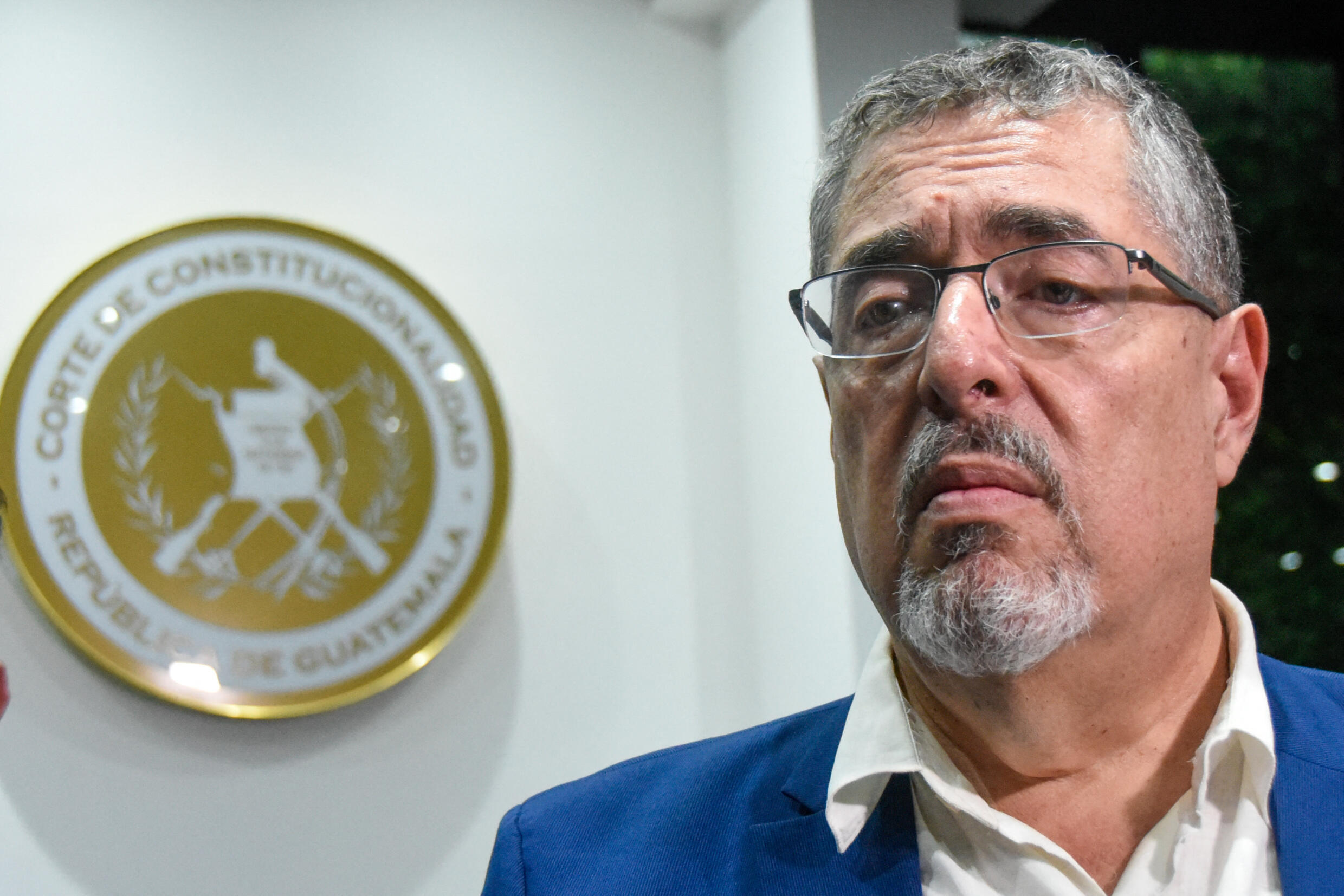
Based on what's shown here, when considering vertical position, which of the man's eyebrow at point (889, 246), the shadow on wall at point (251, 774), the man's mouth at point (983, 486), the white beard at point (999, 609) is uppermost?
the man's eyebrow at point (889, 246)

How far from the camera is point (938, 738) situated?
1149 millimetres

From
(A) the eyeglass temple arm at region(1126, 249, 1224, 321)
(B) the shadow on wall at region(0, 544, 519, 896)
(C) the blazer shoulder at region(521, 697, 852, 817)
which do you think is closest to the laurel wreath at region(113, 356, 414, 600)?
(B) the shadow on wall at region(0, 544, 519, 896)

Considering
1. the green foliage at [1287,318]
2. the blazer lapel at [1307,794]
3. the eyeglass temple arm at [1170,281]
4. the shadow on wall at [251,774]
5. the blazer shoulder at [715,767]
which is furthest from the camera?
the green foliage at [1287,318]

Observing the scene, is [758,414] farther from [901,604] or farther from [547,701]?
[901,604]

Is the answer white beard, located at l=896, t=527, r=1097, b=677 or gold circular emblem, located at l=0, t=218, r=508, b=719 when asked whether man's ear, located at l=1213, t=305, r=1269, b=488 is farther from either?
gold circular emblem, located at l=0, t=218, r=508, b=719

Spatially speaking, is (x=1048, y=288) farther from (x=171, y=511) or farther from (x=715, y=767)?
(x=171, y=511)

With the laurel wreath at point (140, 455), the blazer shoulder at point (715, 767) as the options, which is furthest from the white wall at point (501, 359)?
the blazer shoulder at point (715, 767)

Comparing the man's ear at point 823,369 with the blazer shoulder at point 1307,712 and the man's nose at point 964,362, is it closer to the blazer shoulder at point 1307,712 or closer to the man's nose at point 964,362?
the man's nose at point 964,362

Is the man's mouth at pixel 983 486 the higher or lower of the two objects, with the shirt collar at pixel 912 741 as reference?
higher

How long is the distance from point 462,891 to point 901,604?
109 centimetres

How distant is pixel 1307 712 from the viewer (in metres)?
1.10

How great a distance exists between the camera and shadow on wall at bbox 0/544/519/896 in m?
1.66

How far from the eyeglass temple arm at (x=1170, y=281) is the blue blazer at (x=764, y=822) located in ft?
1.15

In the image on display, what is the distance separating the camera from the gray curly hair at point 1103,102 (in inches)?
45.3
